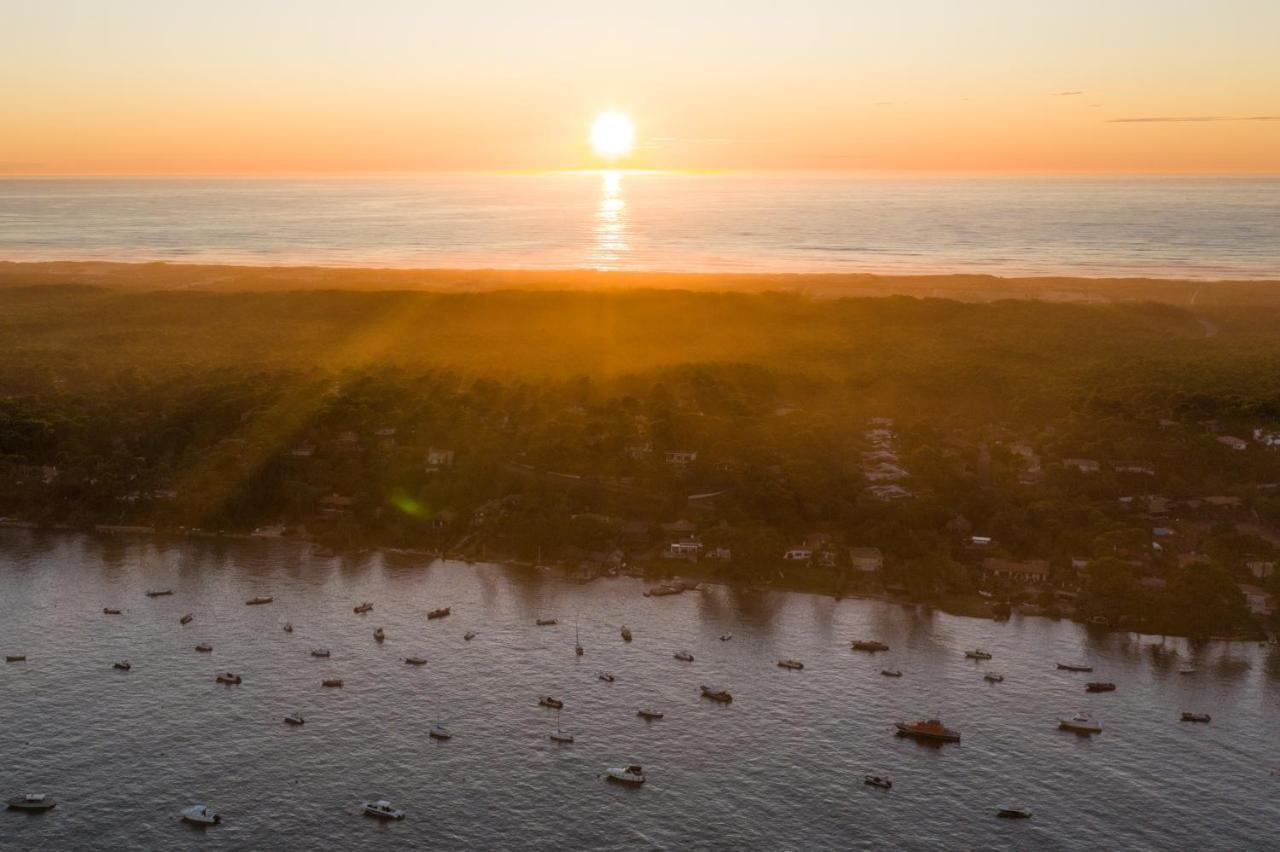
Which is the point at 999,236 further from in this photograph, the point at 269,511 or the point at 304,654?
the point at 304,654

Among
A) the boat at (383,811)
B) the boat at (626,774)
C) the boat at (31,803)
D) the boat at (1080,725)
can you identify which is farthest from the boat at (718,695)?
the boat at (31,803)

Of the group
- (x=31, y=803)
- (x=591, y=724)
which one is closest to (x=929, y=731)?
(x=591, y=724)

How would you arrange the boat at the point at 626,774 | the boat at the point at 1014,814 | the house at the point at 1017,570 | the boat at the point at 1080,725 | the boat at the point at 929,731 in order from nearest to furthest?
the boat at the point at 1014,814 < the boat at the point at 626,774 < the boat at the point at 929,731 < the boat at the point at 1080,725 < the house at the point at 1017,570

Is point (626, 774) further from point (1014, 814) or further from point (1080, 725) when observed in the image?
point (1080, 725)

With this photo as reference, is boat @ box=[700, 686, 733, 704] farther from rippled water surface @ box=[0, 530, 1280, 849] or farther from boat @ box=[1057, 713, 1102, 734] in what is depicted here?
boat @ box=[1057, 713, 1102, 734]

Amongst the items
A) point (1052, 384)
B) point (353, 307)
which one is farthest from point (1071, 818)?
point (353, 307)

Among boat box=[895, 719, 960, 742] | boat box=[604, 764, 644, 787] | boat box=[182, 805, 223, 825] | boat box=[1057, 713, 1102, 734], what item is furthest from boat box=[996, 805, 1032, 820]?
boat box=[182, 805, 223, 825]

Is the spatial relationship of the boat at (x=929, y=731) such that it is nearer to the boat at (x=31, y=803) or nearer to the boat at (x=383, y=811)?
the boat at (x=383, y=811)
